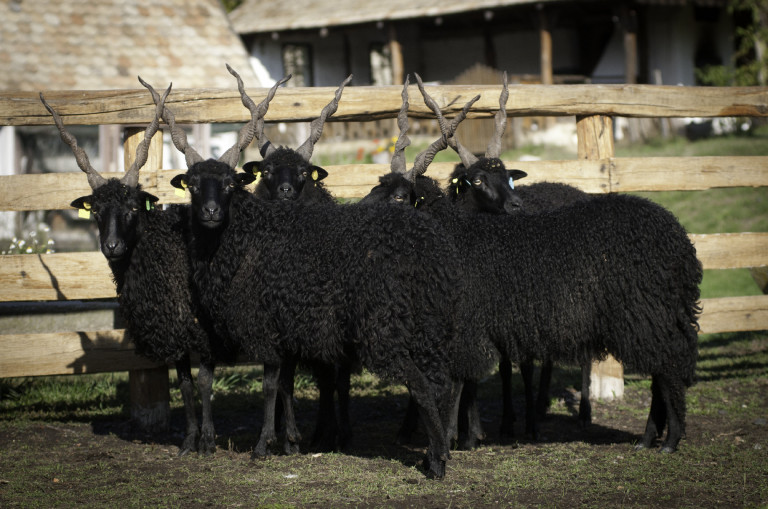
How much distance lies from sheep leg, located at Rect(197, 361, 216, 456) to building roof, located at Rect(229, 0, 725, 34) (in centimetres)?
1889

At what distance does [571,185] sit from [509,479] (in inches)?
142

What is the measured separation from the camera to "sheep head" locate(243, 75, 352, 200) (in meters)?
7.39

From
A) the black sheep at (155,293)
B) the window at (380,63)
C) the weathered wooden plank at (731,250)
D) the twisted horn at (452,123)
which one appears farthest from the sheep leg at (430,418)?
the window at (380,63)

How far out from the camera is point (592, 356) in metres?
6.23

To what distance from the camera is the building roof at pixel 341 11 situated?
23.6 meters

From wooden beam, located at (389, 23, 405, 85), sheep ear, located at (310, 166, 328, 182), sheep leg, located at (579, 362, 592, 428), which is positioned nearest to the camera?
sheep leg, located at (579, 362, 592, 428)

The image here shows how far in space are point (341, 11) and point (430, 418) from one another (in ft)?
72.3

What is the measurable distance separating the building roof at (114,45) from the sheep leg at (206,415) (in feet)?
36.1

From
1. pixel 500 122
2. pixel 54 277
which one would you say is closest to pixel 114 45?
pixel 54 277

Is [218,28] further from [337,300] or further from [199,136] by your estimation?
[337,300]

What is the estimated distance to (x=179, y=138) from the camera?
22.3 feet

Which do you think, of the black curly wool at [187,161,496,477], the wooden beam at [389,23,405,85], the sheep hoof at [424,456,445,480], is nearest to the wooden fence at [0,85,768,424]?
the black curly wool at [187,161,496,477]

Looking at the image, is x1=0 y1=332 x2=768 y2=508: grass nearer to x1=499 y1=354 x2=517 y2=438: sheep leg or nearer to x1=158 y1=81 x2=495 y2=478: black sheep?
x1=499 y1=354 x2=517 y2=438: sheep leg

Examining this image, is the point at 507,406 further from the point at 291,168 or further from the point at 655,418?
the point at 291,168
